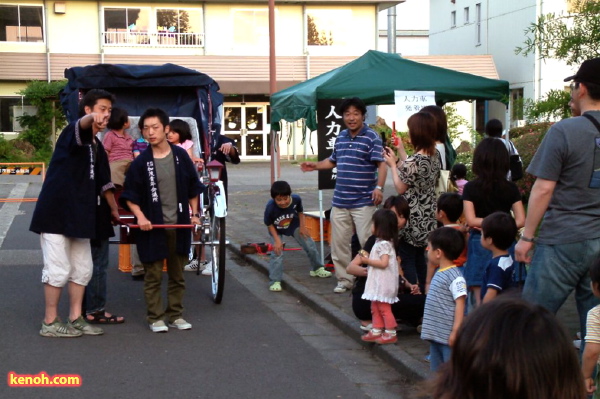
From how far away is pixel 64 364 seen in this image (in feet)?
20.4

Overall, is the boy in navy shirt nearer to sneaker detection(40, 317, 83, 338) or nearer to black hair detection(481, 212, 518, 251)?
black hair detection(481, 212, 518, 251)

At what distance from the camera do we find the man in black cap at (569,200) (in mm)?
4617

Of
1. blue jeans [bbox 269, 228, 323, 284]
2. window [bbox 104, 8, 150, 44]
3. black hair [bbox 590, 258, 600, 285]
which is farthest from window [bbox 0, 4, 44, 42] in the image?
black hair [bbox 590, 258, 600, 285]

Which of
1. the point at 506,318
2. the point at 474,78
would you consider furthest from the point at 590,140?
the point at 474,78

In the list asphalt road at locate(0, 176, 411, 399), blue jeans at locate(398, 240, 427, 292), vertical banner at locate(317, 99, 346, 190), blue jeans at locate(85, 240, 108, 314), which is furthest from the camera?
vertical banner at locate(317, 99, 346, 190)

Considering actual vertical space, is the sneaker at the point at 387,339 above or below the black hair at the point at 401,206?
below

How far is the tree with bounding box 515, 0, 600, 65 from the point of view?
734 cm

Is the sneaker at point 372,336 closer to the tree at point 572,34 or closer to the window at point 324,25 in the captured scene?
the tree at point 572,34

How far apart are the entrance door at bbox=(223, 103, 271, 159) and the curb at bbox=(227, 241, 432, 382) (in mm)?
28579

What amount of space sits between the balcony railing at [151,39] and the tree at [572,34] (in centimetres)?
3143

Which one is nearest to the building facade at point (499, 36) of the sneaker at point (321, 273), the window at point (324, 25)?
the window at point (324, 25)

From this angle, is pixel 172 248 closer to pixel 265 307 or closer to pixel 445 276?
pixel 265 307

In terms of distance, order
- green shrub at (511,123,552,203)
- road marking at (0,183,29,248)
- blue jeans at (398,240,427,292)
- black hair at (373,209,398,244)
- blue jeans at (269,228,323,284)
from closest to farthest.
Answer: black hair at (373,209,398,244) < blue jeans at (398,240,427,292) < blue jeans at (269,228,323,284) < green shrub at (511,123,552,203) < road marking at (0,183,29,248)

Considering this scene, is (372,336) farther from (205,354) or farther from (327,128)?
(327,128)
